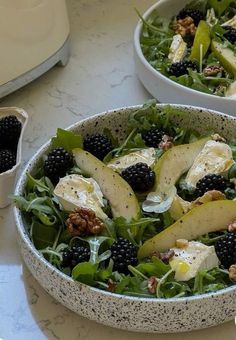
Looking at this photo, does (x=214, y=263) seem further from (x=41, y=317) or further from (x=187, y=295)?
(x=41, y=317)

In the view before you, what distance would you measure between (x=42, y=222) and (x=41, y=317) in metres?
0.13

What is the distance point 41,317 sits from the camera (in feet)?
→ 3.39

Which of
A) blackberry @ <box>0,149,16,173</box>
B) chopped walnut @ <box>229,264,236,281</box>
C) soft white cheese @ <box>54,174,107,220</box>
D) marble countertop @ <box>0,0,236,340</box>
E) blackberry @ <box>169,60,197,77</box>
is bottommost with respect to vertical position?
marble countertop @ <box>0,0,236,340</box>

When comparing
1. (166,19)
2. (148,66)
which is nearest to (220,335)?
(148,66)

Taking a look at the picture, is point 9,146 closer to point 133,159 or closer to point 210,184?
A: point 133,159

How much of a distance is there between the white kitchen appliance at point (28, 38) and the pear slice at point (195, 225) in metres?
0.47

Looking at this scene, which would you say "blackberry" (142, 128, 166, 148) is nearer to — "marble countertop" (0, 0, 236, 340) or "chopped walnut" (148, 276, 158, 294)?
"marble countertop" (0, 0, 236, 340)

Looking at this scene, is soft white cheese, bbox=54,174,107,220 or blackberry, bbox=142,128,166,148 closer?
soft white cheese, bbox=54,174,107,220

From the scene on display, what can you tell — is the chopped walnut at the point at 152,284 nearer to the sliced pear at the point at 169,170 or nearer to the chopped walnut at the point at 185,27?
→ the sliced pear at the point at 169,170

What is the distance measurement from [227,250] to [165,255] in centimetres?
8

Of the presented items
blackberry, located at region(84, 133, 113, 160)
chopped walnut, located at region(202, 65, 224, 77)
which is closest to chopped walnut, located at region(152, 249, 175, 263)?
blackberry, located at region(84, 133, 113, 160)

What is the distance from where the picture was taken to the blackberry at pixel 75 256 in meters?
1.00

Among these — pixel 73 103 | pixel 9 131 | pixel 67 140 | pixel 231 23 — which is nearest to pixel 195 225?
pixel 67 140

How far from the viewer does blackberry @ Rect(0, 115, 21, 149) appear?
1234 millimetres
